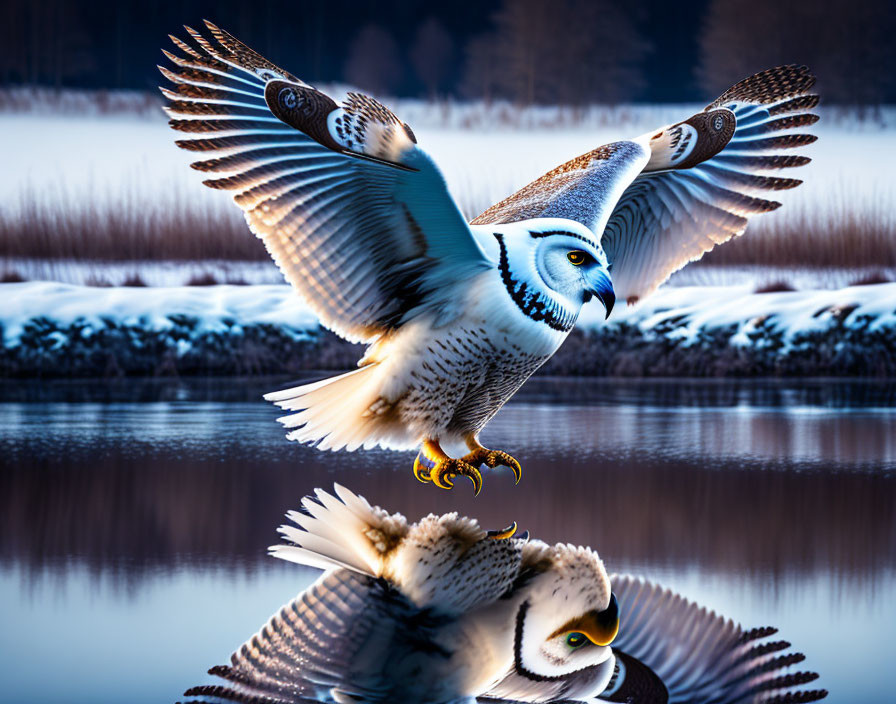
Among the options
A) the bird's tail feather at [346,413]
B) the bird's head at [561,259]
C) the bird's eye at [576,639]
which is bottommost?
the bird's eye at [576,639]

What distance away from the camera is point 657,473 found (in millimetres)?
1745

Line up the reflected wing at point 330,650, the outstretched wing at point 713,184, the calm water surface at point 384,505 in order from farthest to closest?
1. the outstretched wing at point 713,184
2. the calm water surface at point 384,505
3. the reflected wing at point 330,650

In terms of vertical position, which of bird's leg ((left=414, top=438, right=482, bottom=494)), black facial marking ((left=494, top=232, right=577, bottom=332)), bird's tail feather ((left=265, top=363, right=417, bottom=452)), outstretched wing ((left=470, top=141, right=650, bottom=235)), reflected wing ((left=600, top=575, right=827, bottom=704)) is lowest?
reflected wing ((left=600, top=575, right=827, bottom=704))

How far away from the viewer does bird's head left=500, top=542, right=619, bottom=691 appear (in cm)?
90

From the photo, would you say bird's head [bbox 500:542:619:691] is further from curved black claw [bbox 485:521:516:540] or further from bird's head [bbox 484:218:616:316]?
bird's head [bbox 484:218:616:316]

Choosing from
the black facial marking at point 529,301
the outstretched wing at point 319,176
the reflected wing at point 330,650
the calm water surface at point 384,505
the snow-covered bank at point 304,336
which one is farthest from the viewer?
the snow-covered bank at point 304,336

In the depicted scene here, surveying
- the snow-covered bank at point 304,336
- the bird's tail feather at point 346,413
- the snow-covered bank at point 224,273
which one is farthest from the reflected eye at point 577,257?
the snow-covered bank at point 224,273

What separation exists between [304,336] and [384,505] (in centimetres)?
166

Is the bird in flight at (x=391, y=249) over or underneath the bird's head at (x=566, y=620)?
over

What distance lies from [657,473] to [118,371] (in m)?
1.89

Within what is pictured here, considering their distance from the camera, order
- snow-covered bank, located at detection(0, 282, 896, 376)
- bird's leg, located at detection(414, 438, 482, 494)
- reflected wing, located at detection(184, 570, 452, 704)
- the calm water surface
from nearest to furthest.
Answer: reflected wing, located at detection(184, 570, 452, 704), the calm water surface, bird's leg, located at detection(414, 438, 482, 494), snow-covered bank, located at detection(0, 282, 896, 376)

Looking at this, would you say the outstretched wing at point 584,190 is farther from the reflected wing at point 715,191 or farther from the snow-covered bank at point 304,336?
the snow-covered bank at point 304,336

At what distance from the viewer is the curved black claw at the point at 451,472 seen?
5.37 feet

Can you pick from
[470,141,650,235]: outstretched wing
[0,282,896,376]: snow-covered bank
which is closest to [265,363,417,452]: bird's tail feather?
[470,141,650,235]: outstretched wing
